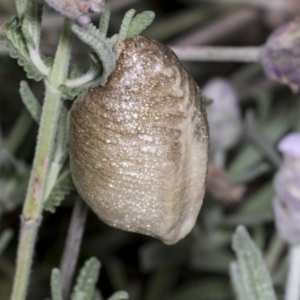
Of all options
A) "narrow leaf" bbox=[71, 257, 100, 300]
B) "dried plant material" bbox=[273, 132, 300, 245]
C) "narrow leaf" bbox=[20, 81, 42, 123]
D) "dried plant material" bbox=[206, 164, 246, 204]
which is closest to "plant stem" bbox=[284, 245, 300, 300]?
"dried plant material" bbox=[273, 132, 300, 245]

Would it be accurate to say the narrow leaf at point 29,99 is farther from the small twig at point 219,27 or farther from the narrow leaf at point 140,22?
the small twig at point 219,27

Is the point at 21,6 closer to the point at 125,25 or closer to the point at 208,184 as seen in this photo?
the point at 125,25

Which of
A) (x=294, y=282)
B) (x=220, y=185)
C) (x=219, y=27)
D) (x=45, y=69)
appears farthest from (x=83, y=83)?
(x=219, y=27)

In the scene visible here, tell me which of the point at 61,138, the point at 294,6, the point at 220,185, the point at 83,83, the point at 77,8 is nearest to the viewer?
the point at 77,8

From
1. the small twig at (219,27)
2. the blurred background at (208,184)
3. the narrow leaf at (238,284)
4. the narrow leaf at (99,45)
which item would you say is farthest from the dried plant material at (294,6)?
the narrow leaf at (99,45)

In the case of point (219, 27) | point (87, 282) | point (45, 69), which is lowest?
point (87, 282)

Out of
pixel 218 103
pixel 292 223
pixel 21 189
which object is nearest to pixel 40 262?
pixel 21 189
